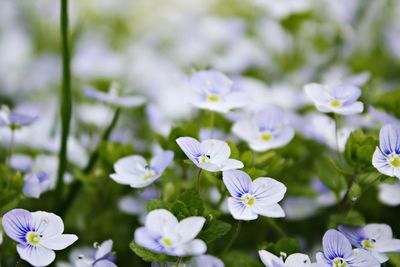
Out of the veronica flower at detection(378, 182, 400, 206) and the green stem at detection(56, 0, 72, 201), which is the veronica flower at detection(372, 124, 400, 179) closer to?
the veronica flower at detection(378, 182, 400, 206)

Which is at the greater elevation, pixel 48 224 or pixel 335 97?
pixel 335 97

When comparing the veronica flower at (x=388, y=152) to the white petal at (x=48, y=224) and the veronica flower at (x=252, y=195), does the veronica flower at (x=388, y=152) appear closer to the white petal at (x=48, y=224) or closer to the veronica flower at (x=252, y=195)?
the veronica flower at (x=252, y=195)

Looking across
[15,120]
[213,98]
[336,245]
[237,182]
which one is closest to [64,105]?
[15,120]

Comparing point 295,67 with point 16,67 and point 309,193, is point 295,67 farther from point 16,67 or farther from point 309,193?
point 16,67

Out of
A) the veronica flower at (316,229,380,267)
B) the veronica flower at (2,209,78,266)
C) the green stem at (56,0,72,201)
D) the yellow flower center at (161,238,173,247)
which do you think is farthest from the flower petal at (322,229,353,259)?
the green stem at (56,0,72,201)

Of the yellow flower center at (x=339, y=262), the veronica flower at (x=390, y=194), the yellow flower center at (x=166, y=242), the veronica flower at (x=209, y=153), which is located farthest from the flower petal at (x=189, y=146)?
the veronica flower at (x=390, y=194)

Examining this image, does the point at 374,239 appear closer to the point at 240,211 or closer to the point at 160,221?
the point at 240,211

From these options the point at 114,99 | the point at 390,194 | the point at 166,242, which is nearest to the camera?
the point at 166,242
